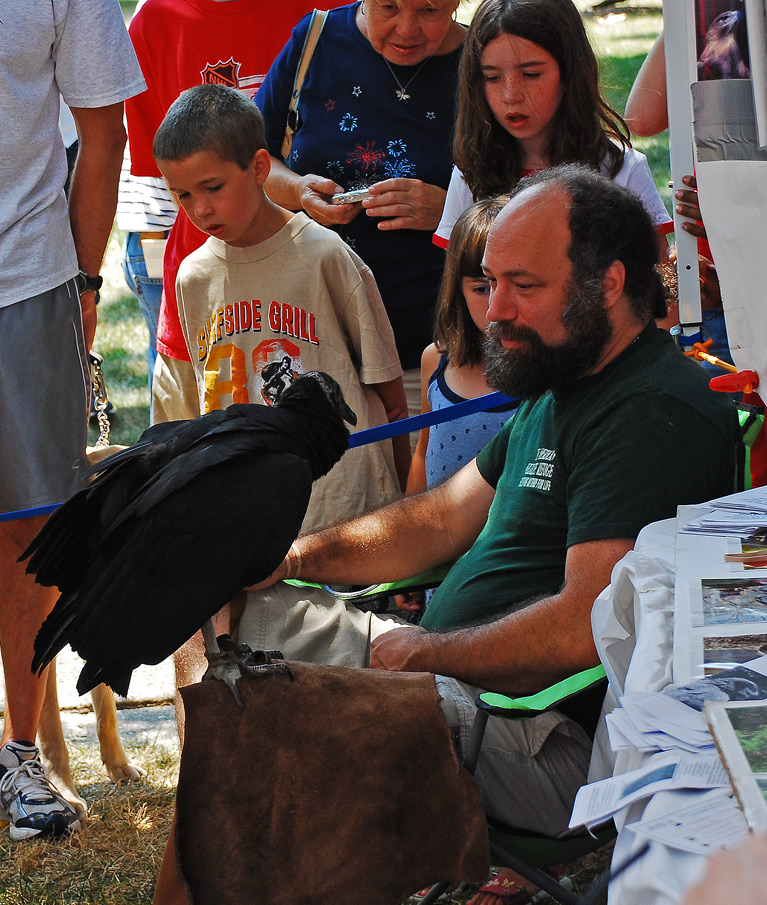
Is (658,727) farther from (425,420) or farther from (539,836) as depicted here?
(425,420)

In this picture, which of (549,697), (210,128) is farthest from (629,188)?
(549,697)

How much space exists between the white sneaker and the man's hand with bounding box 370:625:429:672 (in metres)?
1.14

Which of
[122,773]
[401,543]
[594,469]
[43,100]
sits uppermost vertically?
[43,100]

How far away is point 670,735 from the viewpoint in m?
1.18

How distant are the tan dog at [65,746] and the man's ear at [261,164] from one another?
3.11 feet

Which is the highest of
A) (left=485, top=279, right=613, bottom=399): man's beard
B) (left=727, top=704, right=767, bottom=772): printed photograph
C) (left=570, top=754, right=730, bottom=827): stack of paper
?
(left=485, top=279, right=613, bottom=399): man's beard

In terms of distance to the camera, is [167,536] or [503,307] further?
[503,307]

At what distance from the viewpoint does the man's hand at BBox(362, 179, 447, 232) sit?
312 centimetres

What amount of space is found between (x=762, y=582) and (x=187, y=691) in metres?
1.10

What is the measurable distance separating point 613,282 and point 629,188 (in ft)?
2.09

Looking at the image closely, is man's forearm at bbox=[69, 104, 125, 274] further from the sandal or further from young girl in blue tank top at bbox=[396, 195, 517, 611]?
the sandal

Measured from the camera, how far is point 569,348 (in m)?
2.14

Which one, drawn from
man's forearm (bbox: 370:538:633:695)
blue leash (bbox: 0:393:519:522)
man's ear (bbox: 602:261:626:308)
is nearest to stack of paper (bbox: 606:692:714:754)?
man's forearm (bbox: 370:538:633:695)

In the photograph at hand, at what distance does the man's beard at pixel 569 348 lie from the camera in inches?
84.4
